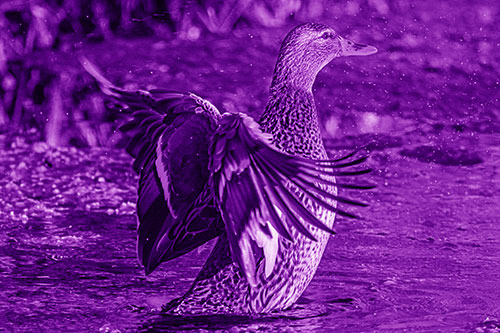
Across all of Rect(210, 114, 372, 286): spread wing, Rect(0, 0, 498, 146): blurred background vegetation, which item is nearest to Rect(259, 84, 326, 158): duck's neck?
Rect(210, 114, 372, 286): spread wing

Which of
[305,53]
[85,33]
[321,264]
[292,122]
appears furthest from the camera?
[85,33]

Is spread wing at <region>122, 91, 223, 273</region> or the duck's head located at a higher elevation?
the duck's head

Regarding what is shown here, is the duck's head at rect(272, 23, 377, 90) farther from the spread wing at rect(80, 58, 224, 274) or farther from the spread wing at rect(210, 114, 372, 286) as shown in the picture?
the spread wing at rect(210, 114, 372, 286)

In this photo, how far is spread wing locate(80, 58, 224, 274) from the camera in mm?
4898

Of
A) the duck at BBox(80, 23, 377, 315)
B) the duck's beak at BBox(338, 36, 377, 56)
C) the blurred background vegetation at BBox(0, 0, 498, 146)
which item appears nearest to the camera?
the duck at BBox(80, 23, 377, 315)

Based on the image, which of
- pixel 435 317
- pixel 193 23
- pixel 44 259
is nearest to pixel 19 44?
pixel 193 23

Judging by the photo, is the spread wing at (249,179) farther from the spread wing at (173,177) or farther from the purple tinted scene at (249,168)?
the spread wing at (173,177)

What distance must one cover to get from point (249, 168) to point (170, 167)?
0.58 meters

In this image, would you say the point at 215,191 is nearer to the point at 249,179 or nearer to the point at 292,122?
the point at 249,179

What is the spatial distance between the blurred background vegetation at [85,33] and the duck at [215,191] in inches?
131

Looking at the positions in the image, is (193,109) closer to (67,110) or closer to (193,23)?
(67,110)

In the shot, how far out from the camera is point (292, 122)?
5184mm

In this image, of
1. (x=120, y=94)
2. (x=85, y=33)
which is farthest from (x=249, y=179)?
(x=85, y=33)

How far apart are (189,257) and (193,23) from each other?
13.5 feet
